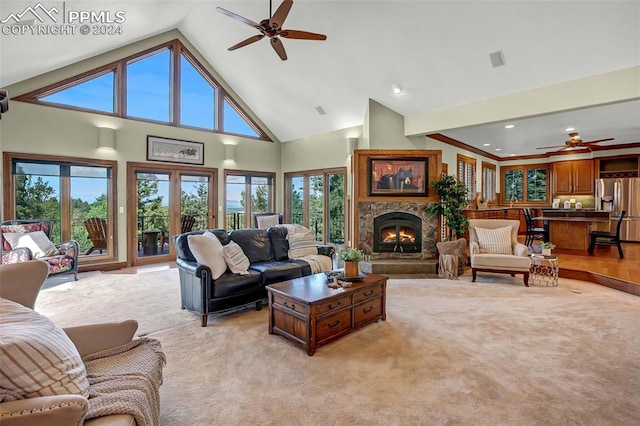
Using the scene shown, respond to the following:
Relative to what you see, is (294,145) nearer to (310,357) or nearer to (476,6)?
(476,6)

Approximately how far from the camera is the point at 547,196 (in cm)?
977

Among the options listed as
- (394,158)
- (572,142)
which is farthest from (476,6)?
(572,142)

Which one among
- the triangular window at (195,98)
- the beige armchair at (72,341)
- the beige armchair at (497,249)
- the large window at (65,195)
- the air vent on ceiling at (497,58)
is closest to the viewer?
the beige armchair at (72,341)

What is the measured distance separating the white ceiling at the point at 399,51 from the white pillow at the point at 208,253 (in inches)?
123

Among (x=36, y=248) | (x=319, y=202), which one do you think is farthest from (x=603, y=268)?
(x=36, y=248)

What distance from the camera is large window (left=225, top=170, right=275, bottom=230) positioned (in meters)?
8.05

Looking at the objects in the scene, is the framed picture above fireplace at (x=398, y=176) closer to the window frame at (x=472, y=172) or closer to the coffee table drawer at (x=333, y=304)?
the window frame at (x=472, y=172)

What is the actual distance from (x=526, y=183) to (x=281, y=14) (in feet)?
31.8

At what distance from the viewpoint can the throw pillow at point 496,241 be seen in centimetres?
534

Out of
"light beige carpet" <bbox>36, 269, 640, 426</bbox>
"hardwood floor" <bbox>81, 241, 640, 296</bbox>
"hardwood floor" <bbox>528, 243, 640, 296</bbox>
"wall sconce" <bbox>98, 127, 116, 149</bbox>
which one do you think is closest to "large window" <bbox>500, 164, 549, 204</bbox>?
"hardwood floor" <bbox>81, 241, 640, 296</bbox>

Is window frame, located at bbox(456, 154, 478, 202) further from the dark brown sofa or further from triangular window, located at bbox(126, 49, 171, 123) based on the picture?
triangular window, located at bbox(126, 49, 171, 123)

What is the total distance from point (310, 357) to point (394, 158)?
4369mm

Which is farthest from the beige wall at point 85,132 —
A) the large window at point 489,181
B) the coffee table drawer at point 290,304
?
the large window at point 489,181

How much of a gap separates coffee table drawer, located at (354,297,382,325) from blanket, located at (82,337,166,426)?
1883mm
